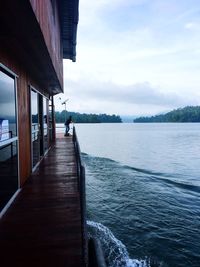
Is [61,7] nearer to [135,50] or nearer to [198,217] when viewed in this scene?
[198,217]

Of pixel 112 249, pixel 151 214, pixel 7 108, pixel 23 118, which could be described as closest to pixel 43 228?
pixel 7 108

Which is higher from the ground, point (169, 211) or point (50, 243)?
point (50, 243)

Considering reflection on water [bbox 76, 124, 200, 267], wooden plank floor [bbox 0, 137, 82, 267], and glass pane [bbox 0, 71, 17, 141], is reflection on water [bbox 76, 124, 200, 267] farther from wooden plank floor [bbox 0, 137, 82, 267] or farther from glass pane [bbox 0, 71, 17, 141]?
glass pane [bbox 0, 71, 17, 141]

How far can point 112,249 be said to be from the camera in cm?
679

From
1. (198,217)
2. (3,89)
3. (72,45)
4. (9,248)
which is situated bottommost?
(198,217)

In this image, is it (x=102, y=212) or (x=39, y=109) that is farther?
(x=39, y=109)

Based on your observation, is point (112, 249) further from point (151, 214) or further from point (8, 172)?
point (151, 214)

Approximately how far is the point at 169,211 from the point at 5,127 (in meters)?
7.04

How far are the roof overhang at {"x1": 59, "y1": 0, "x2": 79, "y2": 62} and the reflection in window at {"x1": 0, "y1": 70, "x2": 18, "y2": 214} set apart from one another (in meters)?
5.19

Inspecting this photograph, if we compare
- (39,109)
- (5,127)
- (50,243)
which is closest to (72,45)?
(39,109)

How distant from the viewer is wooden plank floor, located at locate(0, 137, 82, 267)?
3424mm

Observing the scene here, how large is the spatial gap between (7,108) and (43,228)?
2.46 metres

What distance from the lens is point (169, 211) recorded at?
10.1 meters

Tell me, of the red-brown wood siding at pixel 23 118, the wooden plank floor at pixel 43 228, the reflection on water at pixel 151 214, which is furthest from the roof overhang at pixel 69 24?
the reflection on water at pixel 151 214
